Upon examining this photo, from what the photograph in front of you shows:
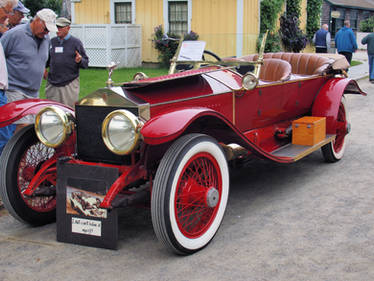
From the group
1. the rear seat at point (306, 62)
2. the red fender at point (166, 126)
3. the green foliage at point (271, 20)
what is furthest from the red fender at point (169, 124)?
the green foliage at point (271, 20)

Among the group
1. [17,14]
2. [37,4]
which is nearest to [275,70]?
[17,14]

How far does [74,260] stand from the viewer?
3.18 meters

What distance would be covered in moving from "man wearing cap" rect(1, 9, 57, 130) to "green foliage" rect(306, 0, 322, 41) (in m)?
16.5

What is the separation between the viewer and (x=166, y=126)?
3000 millimetres

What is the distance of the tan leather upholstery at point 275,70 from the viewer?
510 cm

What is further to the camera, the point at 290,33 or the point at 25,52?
the point at 290,33

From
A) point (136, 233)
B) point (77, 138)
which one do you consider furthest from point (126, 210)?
point (77, 138)

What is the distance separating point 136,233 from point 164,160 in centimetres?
85

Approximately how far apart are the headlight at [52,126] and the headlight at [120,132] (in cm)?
41

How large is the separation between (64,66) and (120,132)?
304cm

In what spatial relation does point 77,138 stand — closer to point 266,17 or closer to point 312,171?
point 312,171

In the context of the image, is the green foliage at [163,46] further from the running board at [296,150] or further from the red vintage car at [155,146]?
the red vintage car at [155,146]

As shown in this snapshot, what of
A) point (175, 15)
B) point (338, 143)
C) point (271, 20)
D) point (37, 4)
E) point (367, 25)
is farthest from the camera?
point (367, 25)

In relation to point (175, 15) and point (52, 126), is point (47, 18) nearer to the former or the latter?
point (52, 126)
